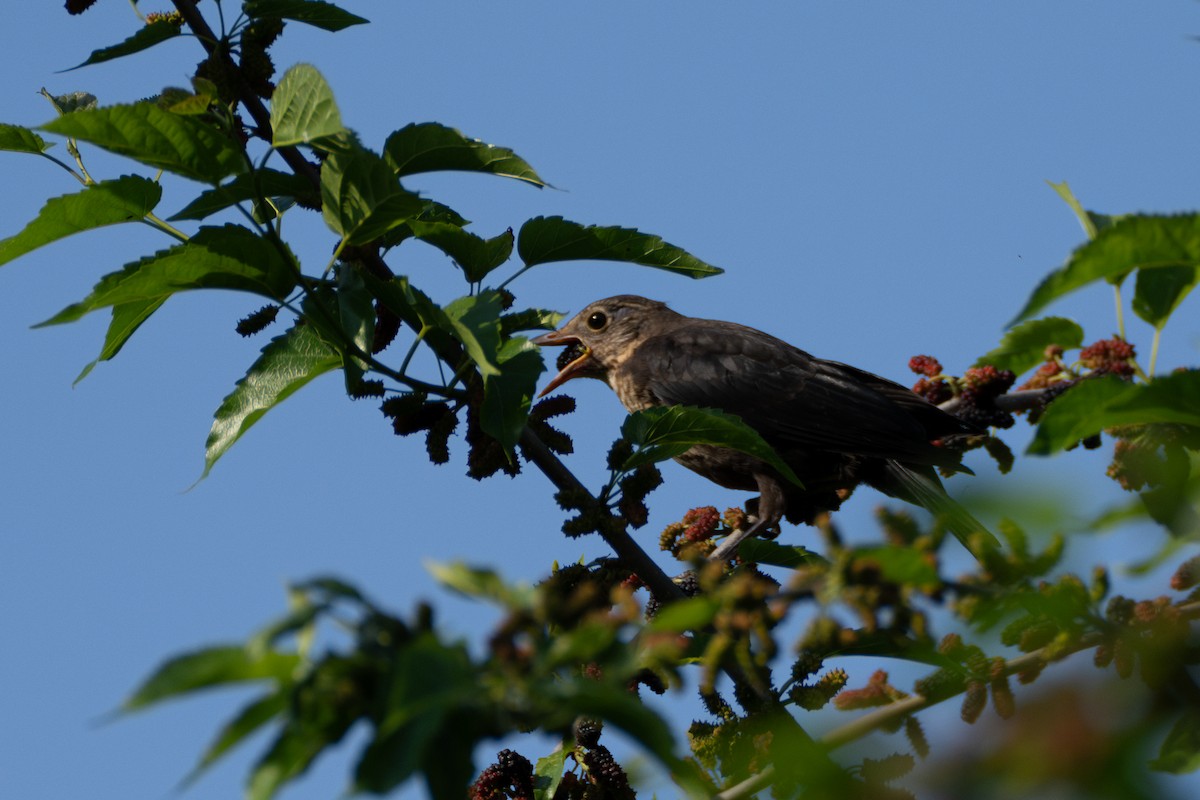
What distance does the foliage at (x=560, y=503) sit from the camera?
4.43ft

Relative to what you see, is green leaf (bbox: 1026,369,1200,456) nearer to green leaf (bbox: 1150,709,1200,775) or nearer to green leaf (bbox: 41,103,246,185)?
green leaf (bbox: 1150,709,1200,775)

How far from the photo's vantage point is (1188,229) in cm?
186

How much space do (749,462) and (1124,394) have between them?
4708 millimetres

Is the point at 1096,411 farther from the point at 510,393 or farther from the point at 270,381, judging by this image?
the point at 270,381

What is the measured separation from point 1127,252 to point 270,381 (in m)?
2.19

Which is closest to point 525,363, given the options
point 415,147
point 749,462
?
point 415,147

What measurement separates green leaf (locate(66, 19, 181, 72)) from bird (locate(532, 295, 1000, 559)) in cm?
312

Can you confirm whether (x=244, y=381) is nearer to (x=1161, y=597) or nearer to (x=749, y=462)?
(x=1161, y=597)

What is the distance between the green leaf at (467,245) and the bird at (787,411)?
2287 millimetres

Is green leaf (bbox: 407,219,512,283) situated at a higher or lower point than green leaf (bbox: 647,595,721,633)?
higher

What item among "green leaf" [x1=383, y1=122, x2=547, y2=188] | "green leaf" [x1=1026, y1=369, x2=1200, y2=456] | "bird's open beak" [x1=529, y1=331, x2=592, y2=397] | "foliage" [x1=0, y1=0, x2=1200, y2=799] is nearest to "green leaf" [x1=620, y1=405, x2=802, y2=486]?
"foliage" [x1=0, y1=0, x2=1200, y2=799]

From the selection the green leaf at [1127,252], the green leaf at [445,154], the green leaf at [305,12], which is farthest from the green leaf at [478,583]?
the green leaf at [305,12]

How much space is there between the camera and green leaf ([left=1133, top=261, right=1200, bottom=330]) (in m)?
2.34

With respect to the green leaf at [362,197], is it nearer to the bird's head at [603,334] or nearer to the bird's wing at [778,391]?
the bird's wing at [778,391]
